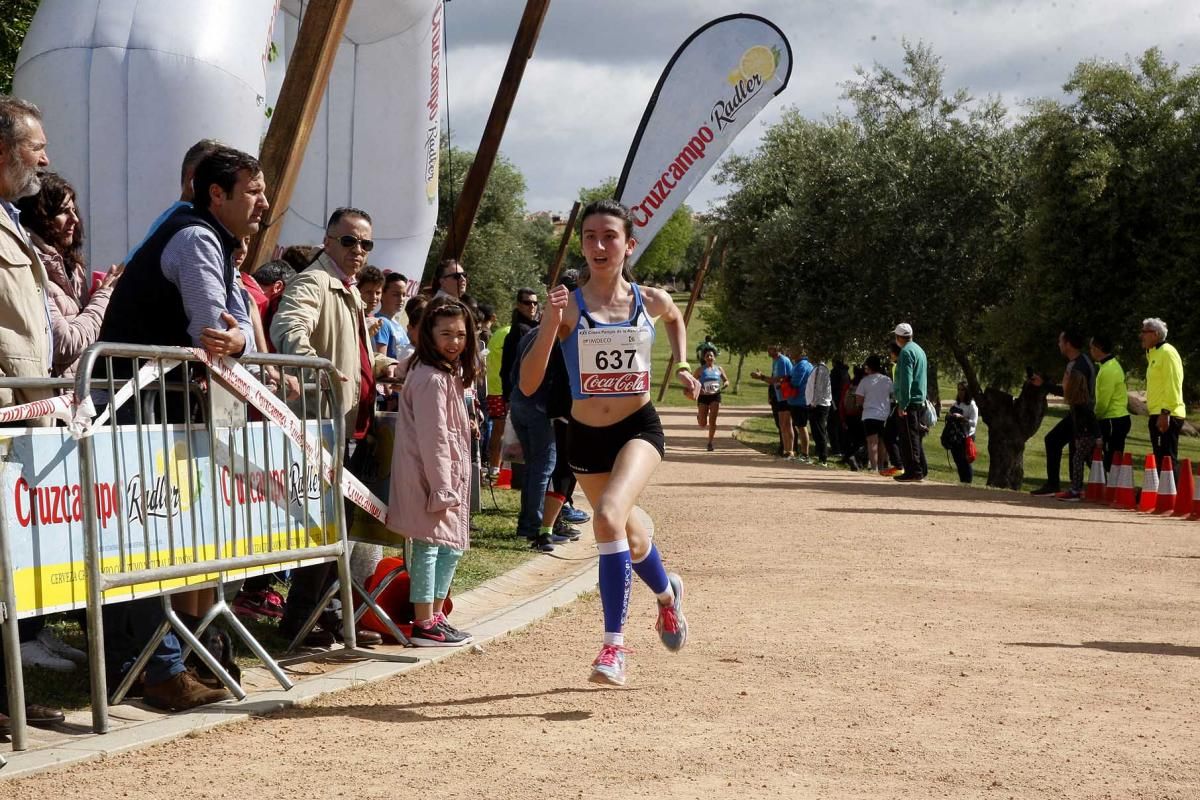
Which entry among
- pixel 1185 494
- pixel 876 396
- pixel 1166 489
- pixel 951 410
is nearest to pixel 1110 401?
pixel 1166 489

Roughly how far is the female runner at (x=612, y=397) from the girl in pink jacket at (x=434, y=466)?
0.85 m

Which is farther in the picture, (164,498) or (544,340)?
(544,340)

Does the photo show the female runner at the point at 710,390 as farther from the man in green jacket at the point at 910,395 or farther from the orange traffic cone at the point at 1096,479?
the orange traffic cone at the point at 1096,479

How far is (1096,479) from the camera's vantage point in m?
18.1

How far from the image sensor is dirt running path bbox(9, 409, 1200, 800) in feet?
15.6

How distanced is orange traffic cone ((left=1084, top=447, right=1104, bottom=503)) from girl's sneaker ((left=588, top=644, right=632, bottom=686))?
1317cm

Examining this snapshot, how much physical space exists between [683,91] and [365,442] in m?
8.86

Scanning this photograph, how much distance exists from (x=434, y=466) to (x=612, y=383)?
119cm

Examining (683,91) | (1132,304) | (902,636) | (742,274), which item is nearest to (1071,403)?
(1132,304)

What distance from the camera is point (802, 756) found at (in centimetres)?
512

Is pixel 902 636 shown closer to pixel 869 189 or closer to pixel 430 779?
pixel 430 779

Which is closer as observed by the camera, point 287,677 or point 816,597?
point 287,677

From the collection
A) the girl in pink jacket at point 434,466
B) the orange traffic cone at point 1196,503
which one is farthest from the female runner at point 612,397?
the orange traffic cone at point 1196,503

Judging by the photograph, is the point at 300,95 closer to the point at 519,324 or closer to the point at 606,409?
the point at 519,324
